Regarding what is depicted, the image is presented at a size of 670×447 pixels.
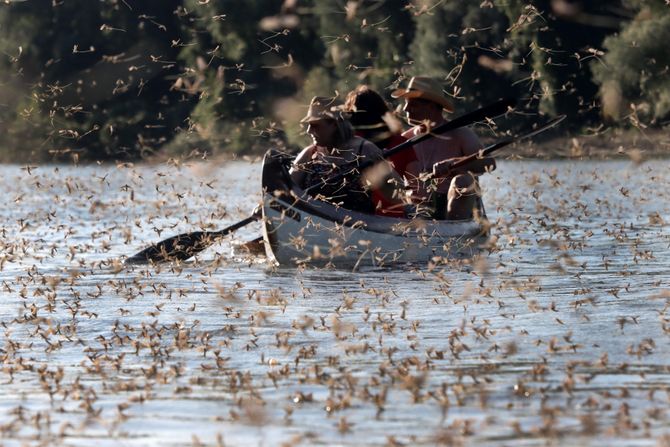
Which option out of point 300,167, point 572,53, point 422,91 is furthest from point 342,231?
point 572,53

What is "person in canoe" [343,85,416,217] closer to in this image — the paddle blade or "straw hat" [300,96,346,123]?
"straw hat" [300,96,346,123]

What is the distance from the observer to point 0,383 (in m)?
8.55

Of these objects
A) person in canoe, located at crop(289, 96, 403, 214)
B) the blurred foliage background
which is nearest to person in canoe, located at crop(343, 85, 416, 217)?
person in canoe, located at crop(289, 96, 403, 214)

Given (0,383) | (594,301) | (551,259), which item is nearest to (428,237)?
(551,259)

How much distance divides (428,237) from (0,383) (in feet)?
22.2

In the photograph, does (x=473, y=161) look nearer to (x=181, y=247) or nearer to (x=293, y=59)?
(x=181, y=247)

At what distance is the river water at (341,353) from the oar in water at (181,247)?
224 millimetres

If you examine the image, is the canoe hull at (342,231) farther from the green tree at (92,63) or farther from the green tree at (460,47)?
the green tree at (92,63)

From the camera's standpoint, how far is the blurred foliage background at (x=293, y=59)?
42.5 meters

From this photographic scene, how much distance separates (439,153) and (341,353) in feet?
19.2

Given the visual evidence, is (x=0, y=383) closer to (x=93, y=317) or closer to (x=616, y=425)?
(x=93, y=317)

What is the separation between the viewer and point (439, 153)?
14820mm

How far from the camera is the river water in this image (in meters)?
7.18

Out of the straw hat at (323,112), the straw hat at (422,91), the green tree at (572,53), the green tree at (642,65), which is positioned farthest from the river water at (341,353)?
the green tree at (572,53)
